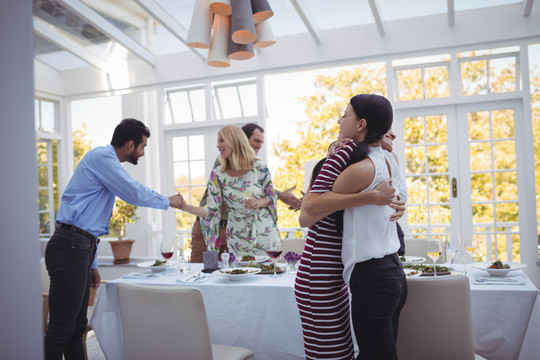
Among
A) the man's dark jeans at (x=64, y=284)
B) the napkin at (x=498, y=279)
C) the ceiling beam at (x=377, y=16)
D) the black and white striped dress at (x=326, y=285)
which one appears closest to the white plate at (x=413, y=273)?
the napkin at (x=498, y=279)

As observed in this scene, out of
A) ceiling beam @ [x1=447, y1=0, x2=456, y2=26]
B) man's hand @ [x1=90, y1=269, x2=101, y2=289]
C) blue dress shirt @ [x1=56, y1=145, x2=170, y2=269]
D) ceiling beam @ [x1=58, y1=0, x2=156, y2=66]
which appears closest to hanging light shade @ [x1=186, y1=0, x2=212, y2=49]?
blue dress shirt @ [x1=56, y1=145, x2=170, y2=269]

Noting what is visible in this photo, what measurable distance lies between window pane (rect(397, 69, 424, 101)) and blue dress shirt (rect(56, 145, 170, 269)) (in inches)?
145

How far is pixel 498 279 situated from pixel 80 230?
192cm

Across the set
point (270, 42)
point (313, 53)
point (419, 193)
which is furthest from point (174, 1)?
point (419, 193)

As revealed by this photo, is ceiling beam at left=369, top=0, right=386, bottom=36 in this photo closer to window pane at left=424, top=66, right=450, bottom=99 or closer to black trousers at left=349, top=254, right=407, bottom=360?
window pane at left=424, top=66, right=450, bottom=99

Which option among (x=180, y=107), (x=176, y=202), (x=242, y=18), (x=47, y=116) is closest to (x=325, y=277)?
(x=176, y=202)

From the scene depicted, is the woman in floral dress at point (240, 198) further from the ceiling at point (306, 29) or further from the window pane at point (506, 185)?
the window pane at point (506, 185)

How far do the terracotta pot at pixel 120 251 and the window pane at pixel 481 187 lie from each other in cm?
397

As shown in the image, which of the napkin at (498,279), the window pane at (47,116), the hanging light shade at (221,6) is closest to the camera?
the napkin at (498,279)

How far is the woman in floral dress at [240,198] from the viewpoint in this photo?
2.80 m

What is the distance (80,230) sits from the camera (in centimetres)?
204

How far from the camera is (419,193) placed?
4.91m

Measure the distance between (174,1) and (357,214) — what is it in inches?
158

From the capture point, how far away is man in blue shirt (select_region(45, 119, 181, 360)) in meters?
1.99
